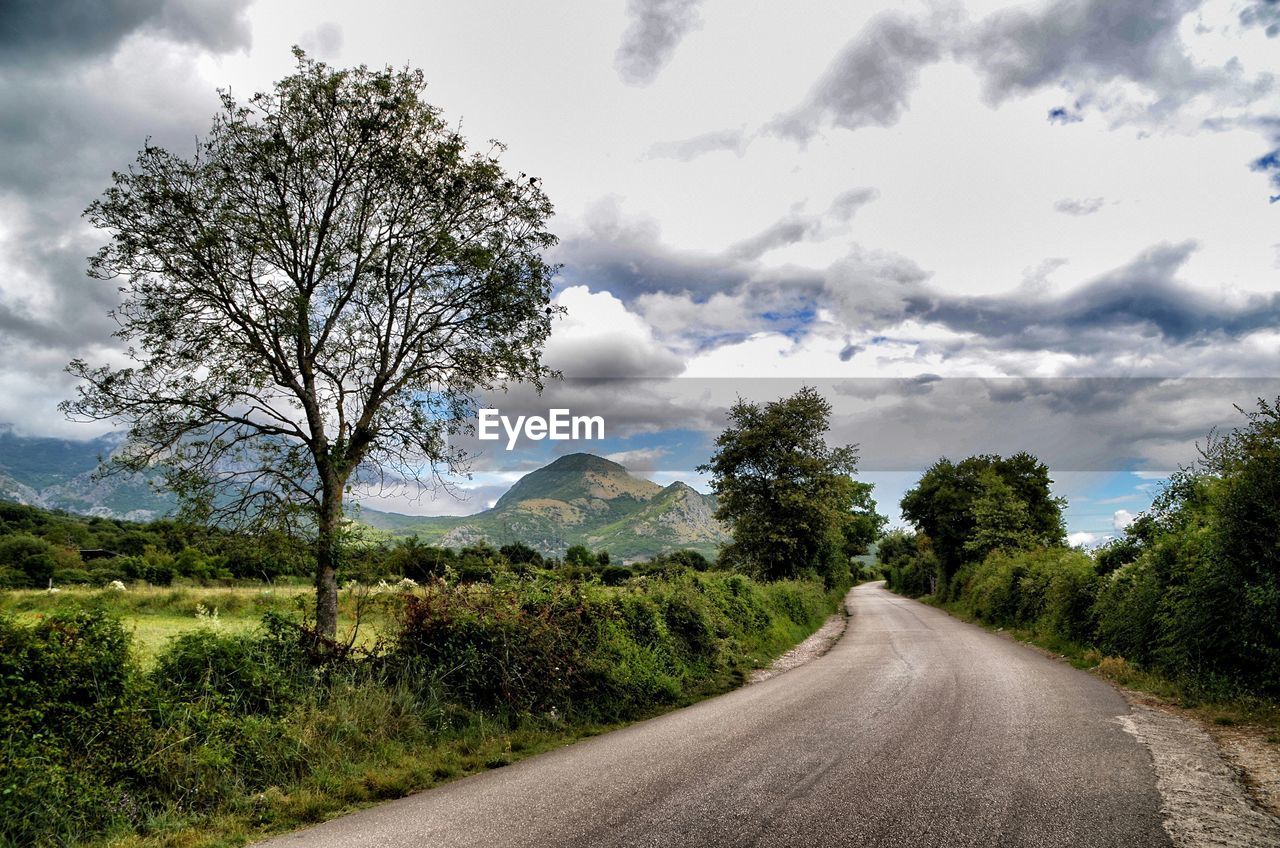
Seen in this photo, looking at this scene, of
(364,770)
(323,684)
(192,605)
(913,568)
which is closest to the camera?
(364,770)

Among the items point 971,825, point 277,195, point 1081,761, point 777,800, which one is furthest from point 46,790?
point 277,195

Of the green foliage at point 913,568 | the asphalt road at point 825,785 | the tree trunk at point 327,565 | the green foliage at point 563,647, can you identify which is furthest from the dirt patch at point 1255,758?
the green foliage at point 913,568

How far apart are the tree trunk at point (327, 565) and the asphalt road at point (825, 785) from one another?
775 centimetres

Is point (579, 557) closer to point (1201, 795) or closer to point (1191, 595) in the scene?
point (1191, 595)

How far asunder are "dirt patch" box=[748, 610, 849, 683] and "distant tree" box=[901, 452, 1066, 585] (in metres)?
13.2

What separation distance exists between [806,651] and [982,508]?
2263 centimetres

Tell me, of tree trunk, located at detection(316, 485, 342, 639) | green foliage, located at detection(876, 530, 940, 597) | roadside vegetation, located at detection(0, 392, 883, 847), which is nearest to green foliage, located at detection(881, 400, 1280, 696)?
roadside vegetation, located at detection(0, 392, 883, 847)

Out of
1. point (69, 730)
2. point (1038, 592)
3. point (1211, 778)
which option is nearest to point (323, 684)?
point (69, 730)

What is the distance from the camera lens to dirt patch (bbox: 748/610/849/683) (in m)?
15.2

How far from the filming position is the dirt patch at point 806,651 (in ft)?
49.7

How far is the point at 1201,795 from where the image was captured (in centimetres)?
543

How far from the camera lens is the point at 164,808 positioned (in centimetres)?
573

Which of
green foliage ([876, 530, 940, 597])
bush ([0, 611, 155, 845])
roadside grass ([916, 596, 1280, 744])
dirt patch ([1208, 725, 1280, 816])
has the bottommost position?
green foliage ([876, 530, 940, 597])

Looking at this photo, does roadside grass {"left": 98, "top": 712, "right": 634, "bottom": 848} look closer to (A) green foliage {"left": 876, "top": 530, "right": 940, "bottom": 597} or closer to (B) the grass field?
(B) the grass field
